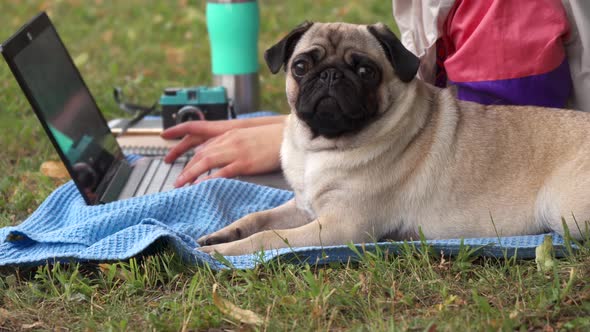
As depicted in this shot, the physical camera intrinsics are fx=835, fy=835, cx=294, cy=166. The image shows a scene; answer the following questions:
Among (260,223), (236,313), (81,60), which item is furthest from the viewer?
(81,60)

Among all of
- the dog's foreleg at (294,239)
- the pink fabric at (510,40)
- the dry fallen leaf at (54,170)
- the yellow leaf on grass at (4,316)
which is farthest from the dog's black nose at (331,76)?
the dry fallen leaf at (54,170)

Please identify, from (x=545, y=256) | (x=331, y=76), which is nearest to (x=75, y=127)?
(x=331, y=76)

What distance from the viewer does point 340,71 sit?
3.11m

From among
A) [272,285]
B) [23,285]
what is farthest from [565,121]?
[23,285]

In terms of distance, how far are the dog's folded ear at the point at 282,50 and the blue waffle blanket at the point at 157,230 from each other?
28.0 inches

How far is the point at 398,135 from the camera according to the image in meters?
3.28

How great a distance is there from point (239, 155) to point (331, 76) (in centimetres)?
100

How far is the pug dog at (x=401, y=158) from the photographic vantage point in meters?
3.12

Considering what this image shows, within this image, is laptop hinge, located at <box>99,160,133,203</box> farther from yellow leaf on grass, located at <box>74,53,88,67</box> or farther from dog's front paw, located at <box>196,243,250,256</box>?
yellow leaf on grass, located at <box>74,53,88,67</box>

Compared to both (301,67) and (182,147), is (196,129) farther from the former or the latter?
(301,67)

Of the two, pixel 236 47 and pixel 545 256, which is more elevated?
pixel 236 47

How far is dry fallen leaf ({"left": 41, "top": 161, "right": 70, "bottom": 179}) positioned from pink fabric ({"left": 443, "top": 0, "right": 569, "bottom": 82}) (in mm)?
2094

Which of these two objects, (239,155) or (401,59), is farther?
(239,155)

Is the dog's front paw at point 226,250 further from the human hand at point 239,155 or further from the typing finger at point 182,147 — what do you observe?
the typing finger at point 182,147
